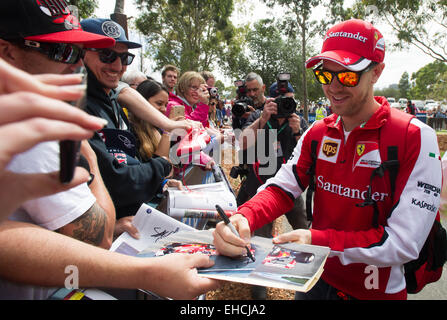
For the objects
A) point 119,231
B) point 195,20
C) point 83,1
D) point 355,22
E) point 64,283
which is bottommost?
point 119,231

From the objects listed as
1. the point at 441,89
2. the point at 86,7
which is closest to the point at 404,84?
the point at 441,89

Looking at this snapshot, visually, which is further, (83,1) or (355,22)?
(83,1)

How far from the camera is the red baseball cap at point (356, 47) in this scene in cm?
161

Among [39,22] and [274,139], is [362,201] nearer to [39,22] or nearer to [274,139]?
[39,22]

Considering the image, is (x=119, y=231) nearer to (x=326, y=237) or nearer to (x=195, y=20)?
(x=326, y=237)

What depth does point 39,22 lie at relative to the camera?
1.27 m

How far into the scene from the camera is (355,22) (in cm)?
168

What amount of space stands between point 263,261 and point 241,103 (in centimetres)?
329

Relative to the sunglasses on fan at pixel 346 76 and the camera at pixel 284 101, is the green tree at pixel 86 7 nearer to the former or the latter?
the camera at pixel 284 101

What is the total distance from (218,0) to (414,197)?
81.2 feet

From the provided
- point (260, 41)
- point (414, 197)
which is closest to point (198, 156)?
point (414, 197)

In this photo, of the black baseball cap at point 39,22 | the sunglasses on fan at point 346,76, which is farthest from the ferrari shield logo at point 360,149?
the black baseball cap at point 39,22

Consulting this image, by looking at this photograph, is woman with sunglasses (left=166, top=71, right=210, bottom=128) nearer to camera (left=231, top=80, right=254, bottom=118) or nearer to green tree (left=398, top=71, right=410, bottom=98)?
camera (left=231, top=80, right=254, bottom=118)
